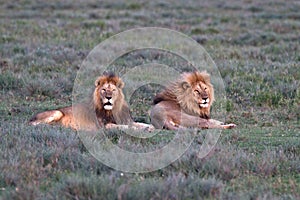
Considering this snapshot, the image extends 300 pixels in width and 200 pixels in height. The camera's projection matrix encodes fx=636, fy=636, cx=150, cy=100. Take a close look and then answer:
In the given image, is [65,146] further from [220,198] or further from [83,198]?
[220,198]

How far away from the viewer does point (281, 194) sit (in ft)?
20.4

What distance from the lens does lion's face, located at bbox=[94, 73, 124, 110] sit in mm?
9789

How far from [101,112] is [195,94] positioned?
58.9 inches

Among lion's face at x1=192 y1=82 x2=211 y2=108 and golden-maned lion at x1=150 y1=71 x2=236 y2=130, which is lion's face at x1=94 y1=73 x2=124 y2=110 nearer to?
golden-maned lion at x1=150 y1=71 x2=236 y2=130

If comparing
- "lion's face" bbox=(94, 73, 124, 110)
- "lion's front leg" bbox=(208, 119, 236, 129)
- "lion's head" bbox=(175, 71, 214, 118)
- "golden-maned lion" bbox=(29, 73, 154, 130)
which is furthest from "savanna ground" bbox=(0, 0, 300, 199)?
"lion's face" bbox=(94, 73, 124, 110)

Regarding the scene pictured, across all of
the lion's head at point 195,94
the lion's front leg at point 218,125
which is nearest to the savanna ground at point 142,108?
the lion's front leg at point 218,125

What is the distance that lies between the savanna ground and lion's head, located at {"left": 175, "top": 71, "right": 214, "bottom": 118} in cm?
74

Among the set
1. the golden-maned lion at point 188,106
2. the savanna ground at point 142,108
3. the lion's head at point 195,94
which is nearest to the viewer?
the savanna ground at point 142,108

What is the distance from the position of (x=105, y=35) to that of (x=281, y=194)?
1505 centimetres

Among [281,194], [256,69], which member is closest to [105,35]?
[256,69]

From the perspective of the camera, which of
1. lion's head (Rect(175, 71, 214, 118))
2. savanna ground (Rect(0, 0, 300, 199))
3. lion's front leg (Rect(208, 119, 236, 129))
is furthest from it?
lion's head (Rect(175, 71, 214, 118))

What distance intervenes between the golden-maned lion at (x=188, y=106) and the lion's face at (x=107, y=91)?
675 millimetres

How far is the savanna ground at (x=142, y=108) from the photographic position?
20.1ft

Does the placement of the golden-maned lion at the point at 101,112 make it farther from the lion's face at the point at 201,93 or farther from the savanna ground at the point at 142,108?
the lion's face at the point at 201,93
